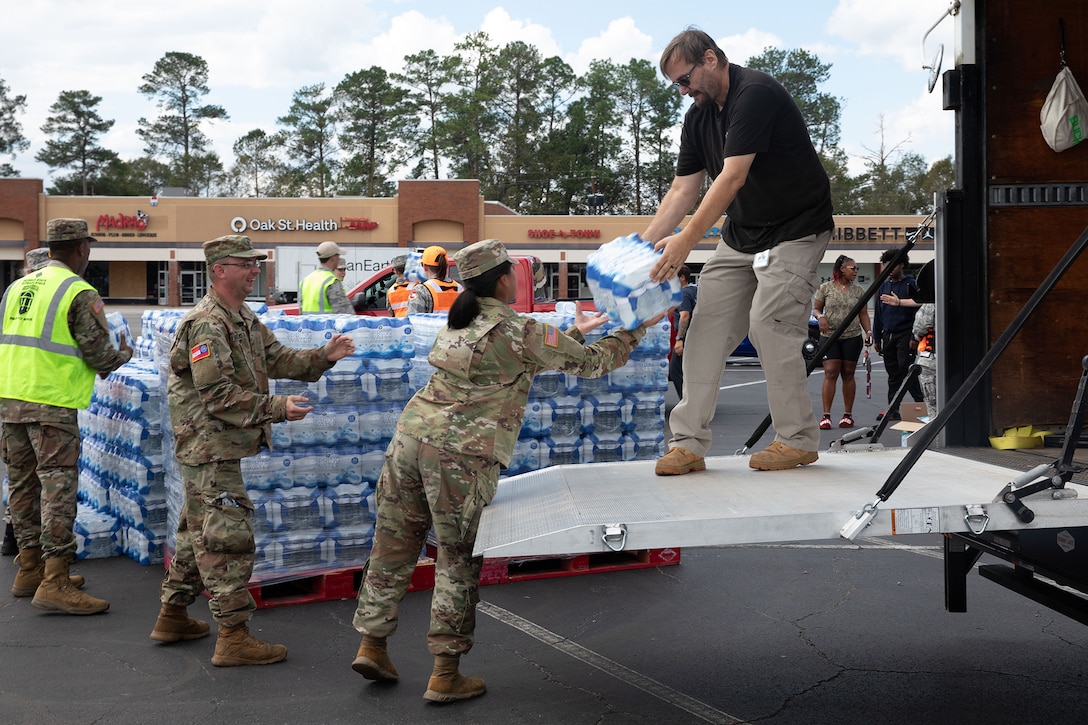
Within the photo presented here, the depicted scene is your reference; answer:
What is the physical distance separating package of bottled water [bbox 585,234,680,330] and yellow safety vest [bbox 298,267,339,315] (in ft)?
20.4

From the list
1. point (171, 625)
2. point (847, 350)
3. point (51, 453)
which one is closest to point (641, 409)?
point (171, 625)

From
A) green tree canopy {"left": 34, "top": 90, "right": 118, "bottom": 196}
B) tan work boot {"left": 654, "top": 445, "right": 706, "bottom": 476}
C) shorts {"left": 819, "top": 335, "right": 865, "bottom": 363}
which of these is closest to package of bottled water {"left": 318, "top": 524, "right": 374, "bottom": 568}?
tan work boot {"left": 654, "top": 445, "right": 706, "bottom": 476}

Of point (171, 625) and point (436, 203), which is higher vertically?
point (436, 203)

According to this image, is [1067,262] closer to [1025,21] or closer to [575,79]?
[1025,21]

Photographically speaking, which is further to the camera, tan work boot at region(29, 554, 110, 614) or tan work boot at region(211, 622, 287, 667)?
tan work boot at region(29, 554, 110, 614)

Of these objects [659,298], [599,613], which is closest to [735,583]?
[599,613]

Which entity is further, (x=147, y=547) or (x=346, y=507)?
(x=147, y=547)

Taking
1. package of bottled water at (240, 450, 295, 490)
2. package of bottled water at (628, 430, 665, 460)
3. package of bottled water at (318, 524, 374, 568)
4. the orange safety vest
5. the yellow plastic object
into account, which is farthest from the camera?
the orange safety vest

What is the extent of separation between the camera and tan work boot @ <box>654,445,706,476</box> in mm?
4613

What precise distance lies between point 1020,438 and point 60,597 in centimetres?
510

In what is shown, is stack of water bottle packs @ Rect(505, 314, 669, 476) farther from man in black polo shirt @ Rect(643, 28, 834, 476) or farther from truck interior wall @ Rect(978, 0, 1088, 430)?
truck interior wall @ Rect(978, 0, 1088, 430)

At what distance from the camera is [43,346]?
19.3 ft

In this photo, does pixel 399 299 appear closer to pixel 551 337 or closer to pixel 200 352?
pixel 200 352

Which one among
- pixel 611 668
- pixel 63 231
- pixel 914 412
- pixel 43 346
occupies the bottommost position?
pixel 611 668
